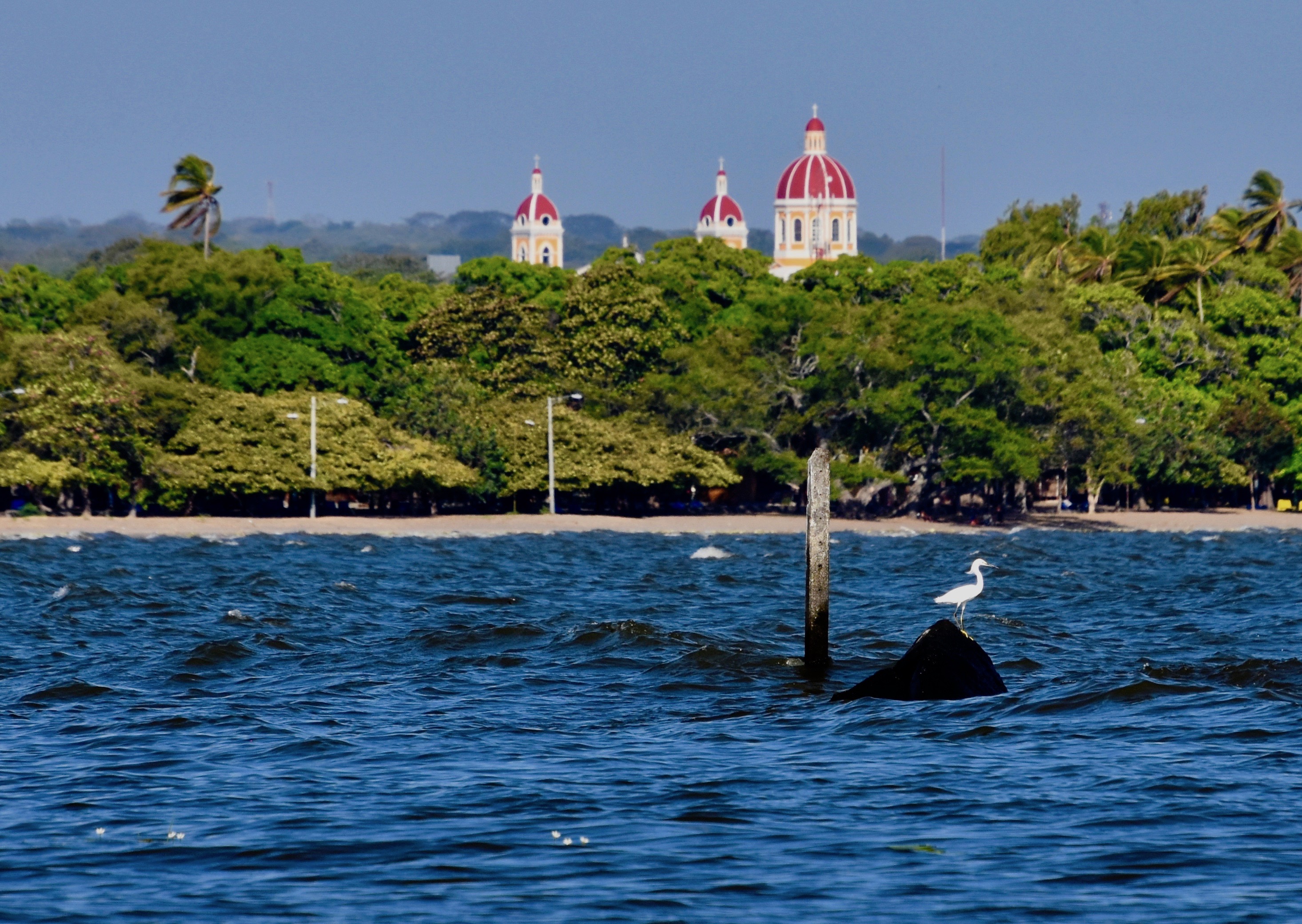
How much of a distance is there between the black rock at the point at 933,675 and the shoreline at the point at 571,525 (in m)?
47.6

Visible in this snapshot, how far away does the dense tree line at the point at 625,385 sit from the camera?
7406 centimetres

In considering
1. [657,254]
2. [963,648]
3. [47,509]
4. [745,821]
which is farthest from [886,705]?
[657,254]

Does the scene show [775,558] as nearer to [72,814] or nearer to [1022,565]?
[1022,565]

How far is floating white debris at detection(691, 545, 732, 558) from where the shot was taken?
5841 cm

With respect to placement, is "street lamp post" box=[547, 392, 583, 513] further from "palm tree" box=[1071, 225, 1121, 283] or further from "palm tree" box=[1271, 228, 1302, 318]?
"palm tree" box=[1271, 228, 1302, 318]

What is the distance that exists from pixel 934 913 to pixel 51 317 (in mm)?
77065

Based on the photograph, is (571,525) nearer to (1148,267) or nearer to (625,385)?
(625,385)

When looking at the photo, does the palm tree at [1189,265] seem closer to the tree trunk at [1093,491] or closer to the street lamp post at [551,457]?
the tree trunk at [1093,491]

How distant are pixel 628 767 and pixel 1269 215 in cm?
9615

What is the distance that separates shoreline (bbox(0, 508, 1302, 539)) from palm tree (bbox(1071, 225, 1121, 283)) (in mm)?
19979

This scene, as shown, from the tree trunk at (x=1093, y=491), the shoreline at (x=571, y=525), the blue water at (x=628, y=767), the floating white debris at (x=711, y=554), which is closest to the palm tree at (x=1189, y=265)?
the shoreline at (x=571, y=525)

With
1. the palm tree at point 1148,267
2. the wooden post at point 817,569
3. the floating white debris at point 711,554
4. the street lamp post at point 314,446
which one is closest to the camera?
the wooden post at point 817,569

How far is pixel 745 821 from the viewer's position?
16.4 meters

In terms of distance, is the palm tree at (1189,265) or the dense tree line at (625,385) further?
the palm tree at (1189,265)
